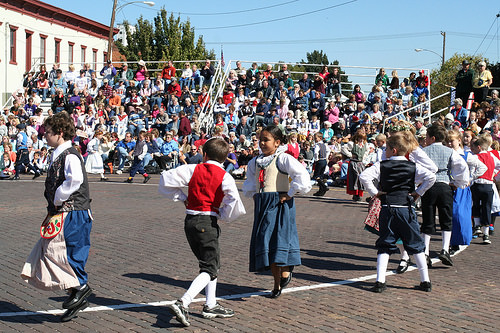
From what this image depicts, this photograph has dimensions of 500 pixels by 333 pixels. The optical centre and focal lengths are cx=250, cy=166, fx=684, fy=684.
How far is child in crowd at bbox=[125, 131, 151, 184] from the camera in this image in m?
21.1

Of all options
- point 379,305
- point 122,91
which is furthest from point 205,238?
point 122,91

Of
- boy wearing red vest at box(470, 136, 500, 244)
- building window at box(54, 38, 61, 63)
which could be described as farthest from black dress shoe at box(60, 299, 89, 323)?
building window at box(54, 38, 61, 63)

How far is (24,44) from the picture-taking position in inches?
1686

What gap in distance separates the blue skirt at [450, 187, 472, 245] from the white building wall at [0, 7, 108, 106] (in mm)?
27924

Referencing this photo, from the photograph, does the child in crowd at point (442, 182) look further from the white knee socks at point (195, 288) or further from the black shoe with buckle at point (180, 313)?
the black shoe with buckle at point (180, 313)

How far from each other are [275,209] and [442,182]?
3.30 meters

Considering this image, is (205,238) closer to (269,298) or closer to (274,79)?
(269,298)

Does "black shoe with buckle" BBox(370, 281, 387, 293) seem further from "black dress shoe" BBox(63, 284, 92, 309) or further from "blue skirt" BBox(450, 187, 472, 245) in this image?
"black dress shoe" BBox(63, 284, 92, 309)

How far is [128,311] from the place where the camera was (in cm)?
652

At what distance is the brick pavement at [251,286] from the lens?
6.21 m

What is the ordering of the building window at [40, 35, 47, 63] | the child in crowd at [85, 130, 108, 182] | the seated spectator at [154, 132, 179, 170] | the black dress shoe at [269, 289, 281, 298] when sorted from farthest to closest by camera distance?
1. the building window at [40, 35, 47, 63]
2. the seated spectator at [154, 132, 179, 170]
3. the child in crowd at [85, 130, 108, 182]
4. the black dress shoe at [269, 289, 281, 298]

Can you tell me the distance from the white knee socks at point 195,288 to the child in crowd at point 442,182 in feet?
13.2

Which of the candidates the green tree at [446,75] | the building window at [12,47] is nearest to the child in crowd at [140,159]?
the building window at [12,47]

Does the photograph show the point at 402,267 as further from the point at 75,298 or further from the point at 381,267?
the point at 75,298
